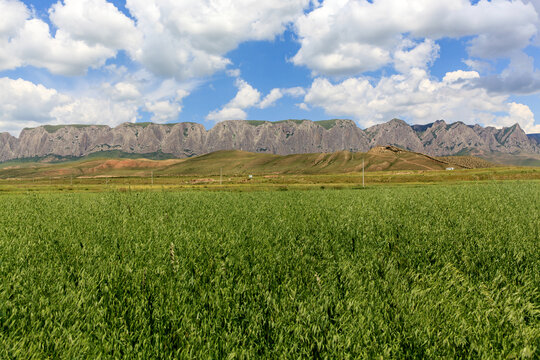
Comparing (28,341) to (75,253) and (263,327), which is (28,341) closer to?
(263,327)

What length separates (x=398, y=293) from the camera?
19.8 ft

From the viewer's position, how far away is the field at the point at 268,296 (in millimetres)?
4391

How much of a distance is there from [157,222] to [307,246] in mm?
7048

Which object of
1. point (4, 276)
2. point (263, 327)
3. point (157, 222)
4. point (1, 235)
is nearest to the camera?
point (263, 327)

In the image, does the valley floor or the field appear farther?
the valley floor

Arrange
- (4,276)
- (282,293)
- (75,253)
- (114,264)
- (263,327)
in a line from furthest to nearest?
(75,253) → (114,264) → (4,276) → (282,293) → (263,327)

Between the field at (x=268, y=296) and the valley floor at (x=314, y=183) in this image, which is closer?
the field at (x=268, y=296)

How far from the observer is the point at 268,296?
5.61 meters

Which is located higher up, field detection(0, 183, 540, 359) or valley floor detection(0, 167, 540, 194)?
field detection(0, 183, 540, 359)

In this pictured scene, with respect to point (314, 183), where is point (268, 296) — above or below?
above

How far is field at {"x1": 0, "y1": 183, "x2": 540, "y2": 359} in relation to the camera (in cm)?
439

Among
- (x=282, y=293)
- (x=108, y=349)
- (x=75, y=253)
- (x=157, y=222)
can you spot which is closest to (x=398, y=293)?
(x=282, y=293)

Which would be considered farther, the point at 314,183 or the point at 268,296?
the point at 314,183

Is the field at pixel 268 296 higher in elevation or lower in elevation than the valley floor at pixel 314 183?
higher
